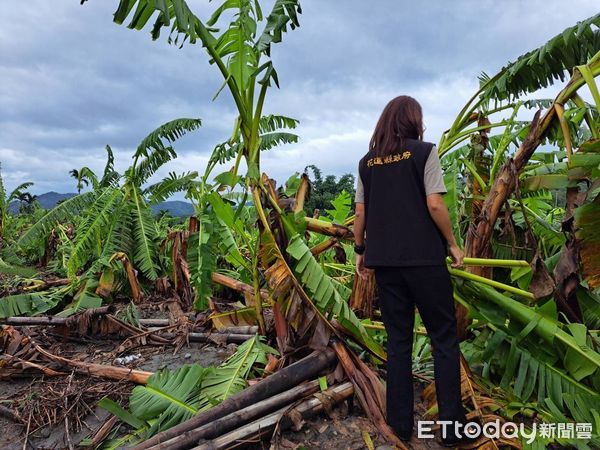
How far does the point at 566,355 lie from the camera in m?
2.75

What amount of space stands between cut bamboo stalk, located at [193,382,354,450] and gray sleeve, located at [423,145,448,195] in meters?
1.39

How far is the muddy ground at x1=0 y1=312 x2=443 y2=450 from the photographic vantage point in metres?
2.56

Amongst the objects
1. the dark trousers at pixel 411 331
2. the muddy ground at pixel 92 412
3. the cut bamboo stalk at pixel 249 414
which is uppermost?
the dark trousers at pixel 411 331

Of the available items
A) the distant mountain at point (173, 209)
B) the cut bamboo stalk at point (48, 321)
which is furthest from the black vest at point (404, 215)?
the distant mountain at point (173, 209)

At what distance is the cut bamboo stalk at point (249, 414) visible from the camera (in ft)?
7.69

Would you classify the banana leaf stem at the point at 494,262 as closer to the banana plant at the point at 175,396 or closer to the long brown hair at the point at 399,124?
the long brown hair at the point at 399,124

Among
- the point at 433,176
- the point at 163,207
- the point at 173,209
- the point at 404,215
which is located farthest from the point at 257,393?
the point at 173,209

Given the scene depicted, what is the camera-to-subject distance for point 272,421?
8.20 feet

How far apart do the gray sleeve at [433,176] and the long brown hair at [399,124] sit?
0.19 meters

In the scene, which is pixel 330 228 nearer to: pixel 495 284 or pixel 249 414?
pixel 495 284

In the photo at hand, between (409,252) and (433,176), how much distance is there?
18.2 inches

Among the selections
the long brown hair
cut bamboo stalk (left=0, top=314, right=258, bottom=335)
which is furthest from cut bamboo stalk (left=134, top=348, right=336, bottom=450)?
cut bamboo stalk (left=0, top=314, right=258, bottom=335)

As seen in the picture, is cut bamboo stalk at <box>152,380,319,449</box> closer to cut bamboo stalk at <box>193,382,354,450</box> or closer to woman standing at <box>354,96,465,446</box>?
cut bamboo stalk at <box>193,382,354,450</box>

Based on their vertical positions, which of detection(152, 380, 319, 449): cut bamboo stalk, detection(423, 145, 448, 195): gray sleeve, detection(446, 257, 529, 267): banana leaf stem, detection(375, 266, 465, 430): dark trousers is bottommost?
detection(152, 380, 319, 449): cut bamboo stalk
